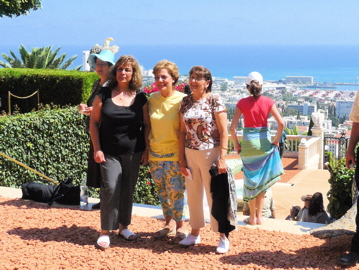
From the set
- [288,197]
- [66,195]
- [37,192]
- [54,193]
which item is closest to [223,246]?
[66,195]

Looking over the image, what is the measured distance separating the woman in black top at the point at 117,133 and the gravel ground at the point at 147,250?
319 millimetres

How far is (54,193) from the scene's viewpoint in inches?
275

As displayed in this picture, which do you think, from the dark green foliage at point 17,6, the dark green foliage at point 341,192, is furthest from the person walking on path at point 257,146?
the dark green foliage at point 17,6

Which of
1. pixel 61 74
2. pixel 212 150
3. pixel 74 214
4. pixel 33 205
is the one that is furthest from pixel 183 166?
pixel 61 74

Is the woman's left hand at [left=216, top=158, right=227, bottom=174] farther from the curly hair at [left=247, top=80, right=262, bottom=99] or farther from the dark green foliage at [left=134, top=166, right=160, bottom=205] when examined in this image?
the dark green foliage at [left=134, top=166, right=160, bottom=205]

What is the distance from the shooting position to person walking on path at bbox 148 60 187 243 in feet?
16.5

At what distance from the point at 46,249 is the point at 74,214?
126cm

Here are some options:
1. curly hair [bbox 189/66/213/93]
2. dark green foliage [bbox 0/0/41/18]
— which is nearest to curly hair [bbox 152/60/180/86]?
curly hair [bbox 189/66/213/93]

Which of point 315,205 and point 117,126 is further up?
point 117,126

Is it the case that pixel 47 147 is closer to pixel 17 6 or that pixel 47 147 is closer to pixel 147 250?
pixel 147 250

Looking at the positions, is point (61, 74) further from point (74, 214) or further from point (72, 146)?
point (74, 214)

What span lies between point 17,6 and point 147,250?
1631 cm

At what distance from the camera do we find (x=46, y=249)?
5113 millimetres

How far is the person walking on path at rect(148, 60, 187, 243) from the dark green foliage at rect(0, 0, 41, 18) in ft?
50.6
